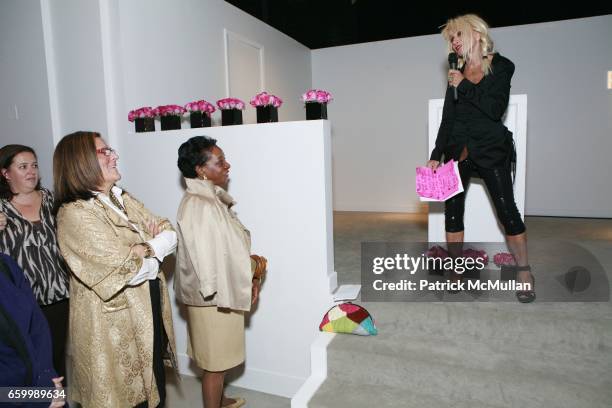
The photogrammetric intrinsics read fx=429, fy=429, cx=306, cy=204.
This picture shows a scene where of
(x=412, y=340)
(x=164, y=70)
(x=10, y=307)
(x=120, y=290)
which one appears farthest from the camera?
(x=164, y=70)

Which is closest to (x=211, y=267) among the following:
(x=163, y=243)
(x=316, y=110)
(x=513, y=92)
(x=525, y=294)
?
(x=163, y=243)

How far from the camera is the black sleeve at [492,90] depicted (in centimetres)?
222

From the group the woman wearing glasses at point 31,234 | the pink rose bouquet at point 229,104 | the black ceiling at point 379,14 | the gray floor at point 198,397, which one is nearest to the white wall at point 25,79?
the woman wearing glasses at point 31,234

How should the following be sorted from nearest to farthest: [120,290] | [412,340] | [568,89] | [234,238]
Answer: [120,290]
[234,238]
[412,340]
[568,89]

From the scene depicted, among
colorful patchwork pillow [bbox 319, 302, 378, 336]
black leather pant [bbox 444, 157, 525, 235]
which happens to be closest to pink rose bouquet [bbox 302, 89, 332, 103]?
black leather pant [bbox 444, 157, 525, 235]

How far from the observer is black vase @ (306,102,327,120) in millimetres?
2445

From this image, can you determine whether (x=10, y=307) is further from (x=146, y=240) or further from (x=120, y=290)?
(x=146, y=240)

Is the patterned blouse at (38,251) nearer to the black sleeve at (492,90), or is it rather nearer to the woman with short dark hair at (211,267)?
the woman with short dark hair at (211,267)

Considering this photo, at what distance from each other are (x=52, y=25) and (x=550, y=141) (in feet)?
17.3

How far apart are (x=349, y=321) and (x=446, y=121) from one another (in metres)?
1.25

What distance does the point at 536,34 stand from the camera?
5.12 m

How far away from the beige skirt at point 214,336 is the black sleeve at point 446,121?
4.79 ft

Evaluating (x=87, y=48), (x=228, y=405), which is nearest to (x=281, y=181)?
(x=228, y=405)

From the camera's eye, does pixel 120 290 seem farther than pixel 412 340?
No
